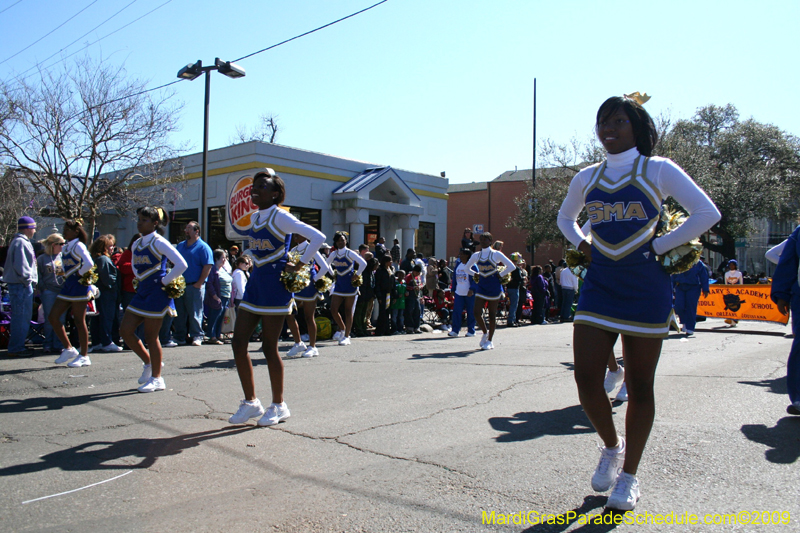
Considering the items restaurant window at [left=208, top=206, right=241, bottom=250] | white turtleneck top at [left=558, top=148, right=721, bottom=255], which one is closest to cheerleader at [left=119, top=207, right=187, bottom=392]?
white turtleneck top at [left=558, top=148, right=721, bottom=255]

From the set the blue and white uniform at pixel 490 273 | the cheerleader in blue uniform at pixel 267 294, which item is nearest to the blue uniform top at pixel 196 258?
the blue and white uniform at pixel 490 273

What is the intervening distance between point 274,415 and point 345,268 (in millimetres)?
5785

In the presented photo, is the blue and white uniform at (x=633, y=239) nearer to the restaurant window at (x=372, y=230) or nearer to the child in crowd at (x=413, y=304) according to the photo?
the child in crowd at (x=413, y=304)

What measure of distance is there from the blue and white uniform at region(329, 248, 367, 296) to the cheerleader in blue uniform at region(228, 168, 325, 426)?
5.48 meters

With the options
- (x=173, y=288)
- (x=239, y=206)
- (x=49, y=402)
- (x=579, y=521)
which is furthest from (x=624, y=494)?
(x=239, y=206)

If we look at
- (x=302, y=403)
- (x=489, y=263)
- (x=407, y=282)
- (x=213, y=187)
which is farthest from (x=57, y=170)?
(x=302, y=403)

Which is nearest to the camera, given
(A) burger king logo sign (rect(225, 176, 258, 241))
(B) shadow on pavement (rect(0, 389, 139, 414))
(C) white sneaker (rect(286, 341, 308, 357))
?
(B) shadow on pavement (rect(0, 389, 139, 414))

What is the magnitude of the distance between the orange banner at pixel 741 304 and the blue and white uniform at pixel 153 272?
13734mm

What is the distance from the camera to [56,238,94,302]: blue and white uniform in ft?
24.4

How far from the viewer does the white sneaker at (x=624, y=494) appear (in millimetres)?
2994

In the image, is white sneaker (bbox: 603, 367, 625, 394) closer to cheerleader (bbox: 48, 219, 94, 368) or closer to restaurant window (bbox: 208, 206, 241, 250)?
cheerleader (bbox: 48, 219, 94, 368)

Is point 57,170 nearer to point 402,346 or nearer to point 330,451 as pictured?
point 402,346

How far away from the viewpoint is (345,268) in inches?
412

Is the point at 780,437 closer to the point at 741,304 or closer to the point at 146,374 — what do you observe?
the point at 146,374
